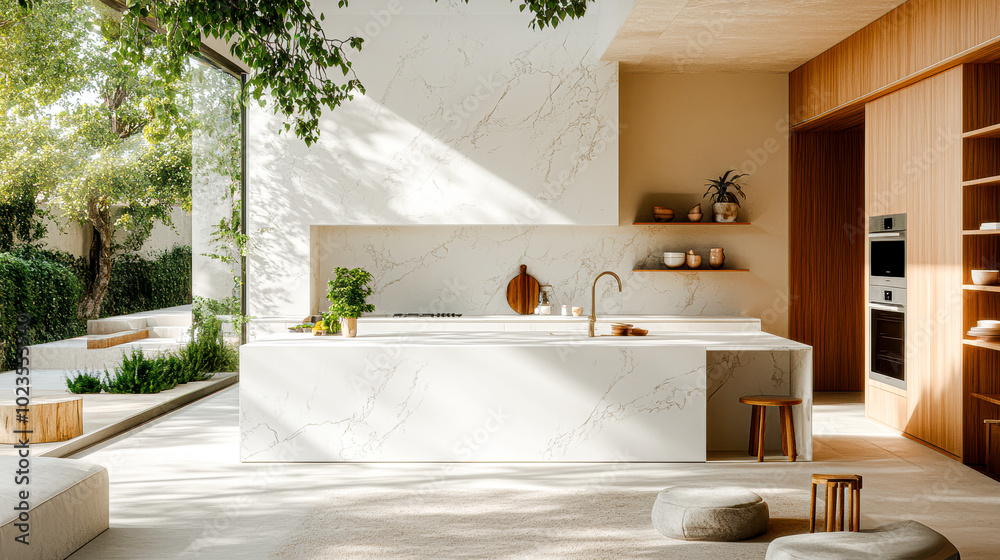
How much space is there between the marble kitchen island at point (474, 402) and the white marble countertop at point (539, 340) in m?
0.03

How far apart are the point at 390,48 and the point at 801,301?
4198 mm

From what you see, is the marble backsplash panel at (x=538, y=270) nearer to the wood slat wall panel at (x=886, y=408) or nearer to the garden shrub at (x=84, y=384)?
the wood slat wall panel at (x=886, y=408)

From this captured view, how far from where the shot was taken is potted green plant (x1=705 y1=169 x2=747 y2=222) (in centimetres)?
642

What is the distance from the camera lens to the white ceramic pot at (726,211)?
641 centimetres

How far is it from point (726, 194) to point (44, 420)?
5.33 metres

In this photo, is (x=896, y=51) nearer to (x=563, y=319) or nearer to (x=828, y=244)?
(x=828, y=244)

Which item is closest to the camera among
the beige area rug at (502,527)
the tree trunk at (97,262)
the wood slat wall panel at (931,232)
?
the beige area rug at (502,527)

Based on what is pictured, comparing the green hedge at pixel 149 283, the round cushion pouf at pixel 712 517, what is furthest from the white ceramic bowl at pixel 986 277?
the green hedge at pixel 149 283

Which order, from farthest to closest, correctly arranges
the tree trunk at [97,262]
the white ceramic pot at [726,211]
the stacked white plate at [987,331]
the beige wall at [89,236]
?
the white ceramic pot at [726,211] < the tree trunk at [97,262] < the beige wall at [89,236] < the stacked white plate at [987,331]

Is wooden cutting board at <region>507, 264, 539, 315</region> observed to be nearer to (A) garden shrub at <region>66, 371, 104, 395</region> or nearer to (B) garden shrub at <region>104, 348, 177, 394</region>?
(B) garden shrub at <region>104, 348, 177, 394</region>

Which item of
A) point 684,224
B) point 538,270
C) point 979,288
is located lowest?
point 979,288

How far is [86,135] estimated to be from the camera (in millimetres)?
5516

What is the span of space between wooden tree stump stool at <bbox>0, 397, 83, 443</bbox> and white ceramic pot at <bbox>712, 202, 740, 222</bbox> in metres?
5.00

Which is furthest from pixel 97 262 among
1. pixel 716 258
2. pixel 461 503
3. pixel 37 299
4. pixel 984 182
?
pixel 984 182
